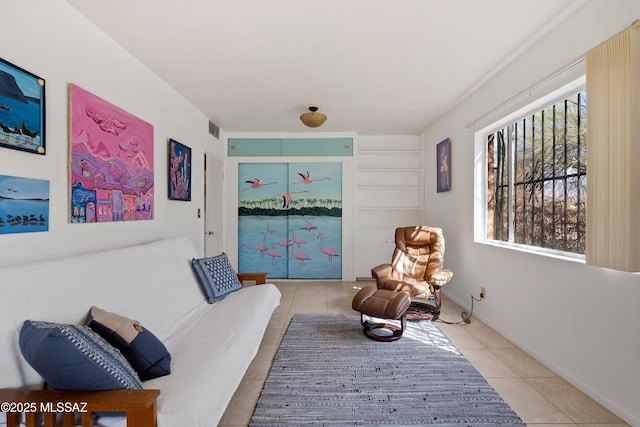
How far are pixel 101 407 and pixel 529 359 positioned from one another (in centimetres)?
273

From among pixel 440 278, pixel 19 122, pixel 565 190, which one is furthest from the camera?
pixel 440 278

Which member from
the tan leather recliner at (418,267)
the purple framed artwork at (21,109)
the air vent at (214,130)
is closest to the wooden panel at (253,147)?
the air vent at (214,130)

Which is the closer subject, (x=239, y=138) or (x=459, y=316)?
Answer: (x=459, y=316)

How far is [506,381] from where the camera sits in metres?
1.96

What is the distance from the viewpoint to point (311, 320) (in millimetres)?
3049

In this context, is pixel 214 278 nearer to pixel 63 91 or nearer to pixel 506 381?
pixel 63 91

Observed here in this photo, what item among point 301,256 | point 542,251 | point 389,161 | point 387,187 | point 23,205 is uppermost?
point 389,161

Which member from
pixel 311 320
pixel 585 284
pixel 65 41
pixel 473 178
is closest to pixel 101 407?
pixel 65 41

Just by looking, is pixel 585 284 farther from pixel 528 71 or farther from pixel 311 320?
pixel 311 320

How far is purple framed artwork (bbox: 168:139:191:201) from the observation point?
9.52 ft

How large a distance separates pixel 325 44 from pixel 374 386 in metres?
2.47

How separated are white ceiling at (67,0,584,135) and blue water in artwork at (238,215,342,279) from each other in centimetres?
197

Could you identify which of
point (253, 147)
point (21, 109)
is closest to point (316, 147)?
point (253, 147)

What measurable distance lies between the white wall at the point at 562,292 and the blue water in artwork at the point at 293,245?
2035 mm
